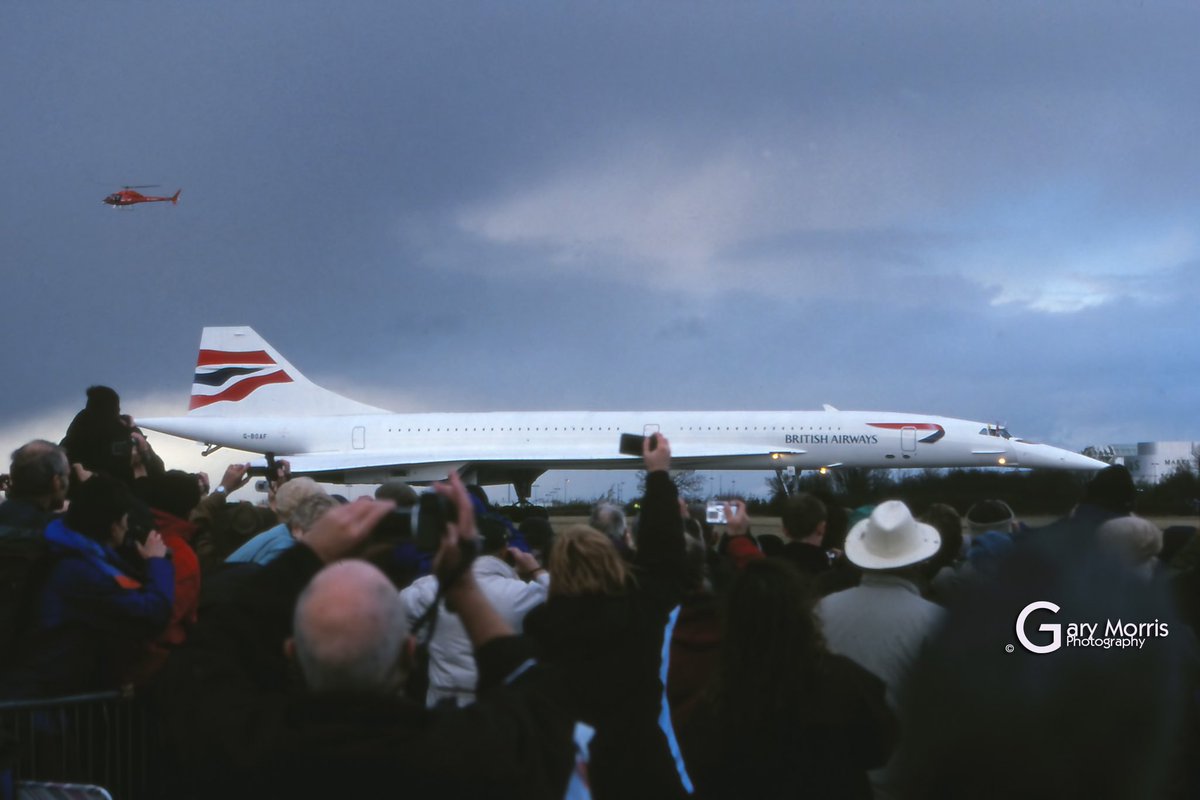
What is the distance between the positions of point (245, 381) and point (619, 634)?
102 feet

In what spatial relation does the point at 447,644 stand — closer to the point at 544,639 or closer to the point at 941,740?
the point at 544,639

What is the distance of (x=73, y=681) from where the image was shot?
413cm

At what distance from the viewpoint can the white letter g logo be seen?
1949mm

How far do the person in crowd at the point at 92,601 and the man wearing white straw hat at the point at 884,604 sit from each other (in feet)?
8.13

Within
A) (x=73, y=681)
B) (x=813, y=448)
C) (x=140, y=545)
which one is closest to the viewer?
(x=73, y=681)

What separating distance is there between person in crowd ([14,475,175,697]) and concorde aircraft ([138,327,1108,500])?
2104cm

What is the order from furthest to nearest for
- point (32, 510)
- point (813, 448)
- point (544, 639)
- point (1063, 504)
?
point (813, 448) → point (1063, 504) → point (32, 510) → point (544, 639)

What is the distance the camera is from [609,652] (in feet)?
12.2

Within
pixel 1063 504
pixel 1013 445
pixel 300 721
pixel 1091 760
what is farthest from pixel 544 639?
pixel 1013 445

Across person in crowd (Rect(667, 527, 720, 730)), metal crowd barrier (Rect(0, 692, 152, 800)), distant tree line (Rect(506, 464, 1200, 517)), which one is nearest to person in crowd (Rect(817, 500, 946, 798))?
person in crowd (Rect(667, 527, 720, 730))

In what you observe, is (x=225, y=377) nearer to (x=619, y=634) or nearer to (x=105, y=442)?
(x=105, y=442)

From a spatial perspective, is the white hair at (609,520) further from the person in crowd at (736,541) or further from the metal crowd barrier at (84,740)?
the metal crowd barrier at (84,740)

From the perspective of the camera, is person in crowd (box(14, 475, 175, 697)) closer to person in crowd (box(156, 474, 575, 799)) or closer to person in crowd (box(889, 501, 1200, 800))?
person in crowd (box(156, 474, 575, 799))

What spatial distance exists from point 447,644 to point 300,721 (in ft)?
8.03
